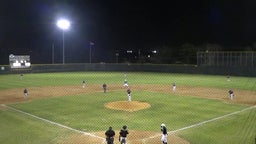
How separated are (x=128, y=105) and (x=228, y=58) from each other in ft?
88.4

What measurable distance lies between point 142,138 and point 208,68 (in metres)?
34.7

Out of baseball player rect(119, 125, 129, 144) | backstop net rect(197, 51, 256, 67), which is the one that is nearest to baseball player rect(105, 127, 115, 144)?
baseball player rect(119, 125, 129, 144)

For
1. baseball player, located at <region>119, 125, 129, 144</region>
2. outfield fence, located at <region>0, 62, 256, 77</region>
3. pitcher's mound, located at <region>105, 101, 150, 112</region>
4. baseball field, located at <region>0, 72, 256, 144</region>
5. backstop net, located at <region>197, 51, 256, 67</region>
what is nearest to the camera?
baseball player, located at <region>119, 125, 129, 144</region>

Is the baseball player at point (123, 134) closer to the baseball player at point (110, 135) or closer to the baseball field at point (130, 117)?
the baseball player at point (110, 135)

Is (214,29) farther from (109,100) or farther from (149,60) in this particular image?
(109,100)

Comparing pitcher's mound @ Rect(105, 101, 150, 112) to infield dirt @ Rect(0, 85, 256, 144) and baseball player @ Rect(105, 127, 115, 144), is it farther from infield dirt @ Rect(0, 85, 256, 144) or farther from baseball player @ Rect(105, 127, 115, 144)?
baseball player @ Rect(105, 127, 115, 144)

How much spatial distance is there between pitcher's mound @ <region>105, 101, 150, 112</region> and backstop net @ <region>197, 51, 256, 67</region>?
2457cm

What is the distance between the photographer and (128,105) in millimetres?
20688

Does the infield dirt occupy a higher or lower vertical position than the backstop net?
lower

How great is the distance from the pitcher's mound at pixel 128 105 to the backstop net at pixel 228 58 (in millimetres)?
24570

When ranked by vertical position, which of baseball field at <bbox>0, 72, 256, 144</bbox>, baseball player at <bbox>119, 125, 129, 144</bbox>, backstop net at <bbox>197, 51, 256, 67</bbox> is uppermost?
backstop net at <bbox>197, 51, 256, 67</bbox>

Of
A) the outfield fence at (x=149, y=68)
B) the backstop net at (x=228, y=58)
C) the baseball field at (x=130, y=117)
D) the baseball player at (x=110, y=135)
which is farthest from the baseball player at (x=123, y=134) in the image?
the outfield fence at (x=149, y=68)

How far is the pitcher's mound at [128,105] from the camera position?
19.7 metres

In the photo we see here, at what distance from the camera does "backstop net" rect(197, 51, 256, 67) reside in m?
41.2
